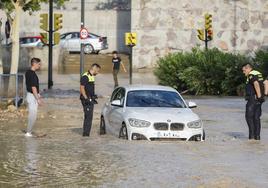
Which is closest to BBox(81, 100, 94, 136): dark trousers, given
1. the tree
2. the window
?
the window

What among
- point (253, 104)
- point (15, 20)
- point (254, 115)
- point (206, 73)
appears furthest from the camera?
point (206, 73)

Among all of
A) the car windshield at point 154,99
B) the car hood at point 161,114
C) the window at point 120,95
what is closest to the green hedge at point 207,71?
the window at point 120,95

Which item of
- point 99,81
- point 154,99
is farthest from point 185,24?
point 154,99

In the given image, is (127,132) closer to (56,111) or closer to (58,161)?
(58,161)

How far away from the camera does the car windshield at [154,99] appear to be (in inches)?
723

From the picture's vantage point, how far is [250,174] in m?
12.8

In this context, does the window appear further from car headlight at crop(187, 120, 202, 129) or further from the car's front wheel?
the car's front wheel

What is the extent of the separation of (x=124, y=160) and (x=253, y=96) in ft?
15.5

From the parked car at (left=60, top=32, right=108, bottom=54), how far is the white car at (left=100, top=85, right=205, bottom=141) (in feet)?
134

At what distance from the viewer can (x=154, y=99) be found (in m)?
18.6

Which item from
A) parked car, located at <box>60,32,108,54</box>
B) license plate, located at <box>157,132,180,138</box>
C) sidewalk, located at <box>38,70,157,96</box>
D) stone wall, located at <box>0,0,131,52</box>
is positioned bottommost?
sidewalk, located at <box>38,70,157,96</box>

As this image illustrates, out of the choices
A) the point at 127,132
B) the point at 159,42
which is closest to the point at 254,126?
the point at 127,132

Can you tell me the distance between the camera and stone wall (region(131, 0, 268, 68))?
198ft

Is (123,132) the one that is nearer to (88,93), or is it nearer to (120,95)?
(88,93)
